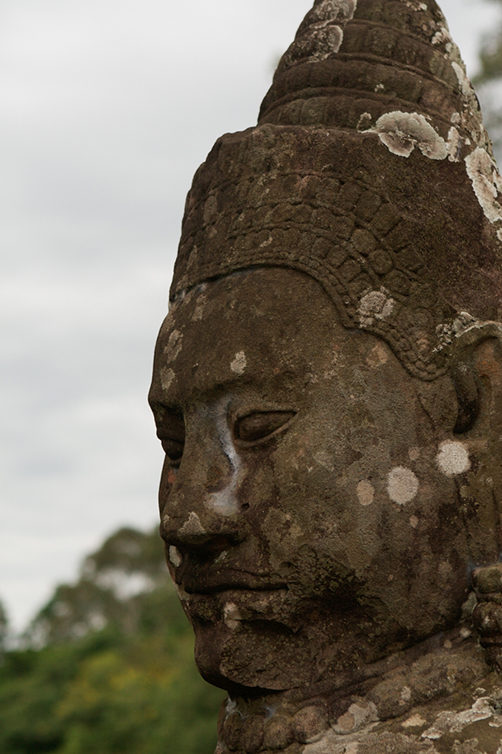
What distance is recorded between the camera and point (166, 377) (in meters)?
2.98

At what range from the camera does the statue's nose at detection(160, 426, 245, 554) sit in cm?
262

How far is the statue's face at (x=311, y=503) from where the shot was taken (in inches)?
100

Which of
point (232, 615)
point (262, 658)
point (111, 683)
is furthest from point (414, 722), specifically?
point (111, 683)

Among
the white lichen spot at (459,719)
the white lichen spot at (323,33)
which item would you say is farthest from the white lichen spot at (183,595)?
the white lichen spot at (323,33)

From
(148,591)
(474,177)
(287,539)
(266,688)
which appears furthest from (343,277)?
(148,591)

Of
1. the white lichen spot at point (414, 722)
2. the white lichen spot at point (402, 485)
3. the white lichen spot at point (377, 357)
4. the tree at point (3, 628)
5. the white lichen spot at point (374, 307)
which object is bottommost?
the white lichen spot at point (414, 722)

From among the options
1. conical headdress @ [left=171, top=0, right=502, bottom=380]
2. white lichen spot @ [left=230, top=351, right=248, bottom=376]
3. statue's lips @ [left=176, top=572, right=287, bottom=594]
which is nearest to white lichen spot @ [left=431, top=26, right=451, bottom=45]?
conical headdress @ [left=171, top=0, right=502, bottom=380]

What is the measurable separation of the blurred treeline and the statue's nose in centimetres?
793

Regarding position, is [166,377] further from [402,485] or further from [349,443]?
[402,485]

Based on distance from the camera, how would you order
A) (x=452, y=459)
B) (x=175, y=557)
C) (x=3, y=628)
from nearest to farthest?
(x=452, y=459) → (x=175, y=557) → (x=3, y=628)

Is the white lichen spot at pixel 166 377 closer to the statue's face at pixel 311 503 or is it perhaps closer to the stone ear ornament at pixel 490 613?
the statue's face at pixel 311 503

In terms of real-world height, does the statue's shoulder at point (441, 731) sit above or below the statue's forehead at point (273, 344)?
below

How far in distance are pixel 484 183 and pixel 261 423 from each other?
3.87 feet

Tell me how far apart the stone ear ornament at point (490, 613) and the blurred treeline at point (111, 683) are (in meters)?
8.09
